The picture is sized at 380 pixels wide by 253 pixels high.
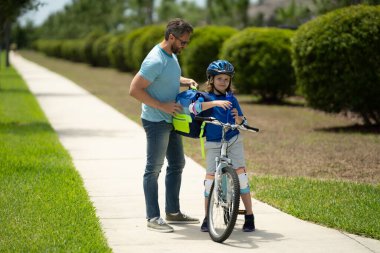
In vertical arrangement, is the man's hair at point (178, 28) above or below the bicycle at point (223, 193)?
above

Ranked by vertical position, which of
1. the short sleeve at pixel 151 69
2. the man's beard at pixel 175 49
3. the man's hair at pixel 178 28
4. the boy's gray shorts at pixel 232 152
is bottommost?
the boy's gray shorts at pixel 232 152

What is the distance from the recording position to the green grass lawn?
6.80 m

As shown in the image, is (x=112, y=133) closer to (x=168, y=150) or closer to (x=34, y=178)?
(x=34, y=178)

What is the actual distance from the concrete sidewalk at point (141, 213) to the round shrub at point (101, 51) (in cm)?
4142

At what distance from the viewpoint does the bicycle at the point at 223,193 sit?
22.0ft

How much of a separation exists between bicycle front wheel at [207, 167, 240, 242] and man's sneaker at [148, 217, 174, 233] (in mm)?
427

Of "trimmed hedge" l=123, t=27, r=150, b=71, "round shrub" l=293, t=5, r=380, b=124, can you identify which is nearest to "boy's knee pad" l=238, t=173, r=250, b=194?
"round shrub" l=293, t=5, r=380, b=124

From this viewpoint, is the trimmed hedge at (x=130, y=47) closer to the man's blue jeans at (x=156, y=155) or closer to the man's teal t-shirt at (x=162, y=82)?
the man's blue jeans at (x=156, y=155)

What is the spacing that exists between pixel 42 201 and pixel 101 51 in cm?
4971

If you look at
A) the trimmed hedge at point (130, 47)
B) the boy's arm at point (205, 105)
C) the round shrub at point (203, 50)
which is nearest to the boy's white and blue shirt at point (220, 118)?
the boy's arm at point (205, 105)

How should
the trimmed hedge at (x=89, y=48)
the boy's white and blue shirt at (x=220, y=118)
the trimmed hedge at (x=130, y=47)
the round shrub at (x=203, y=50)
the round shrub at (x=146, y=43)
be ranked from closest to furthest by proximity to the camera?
the boy's white and blue shirt at (x=220, y=118), the round shrub at (x=203, y=50), the round shrub at (x=146, y=43), the trimmed hedge at (x=130, y=47), the trimmed hedge at (x=89, y=48)

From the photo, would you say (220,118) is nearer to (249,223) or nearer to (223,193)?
(223,193)

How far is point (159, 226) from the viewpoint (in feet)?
24.2

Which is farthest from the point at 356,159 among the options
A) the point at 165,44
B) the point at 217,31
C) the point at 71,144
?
the point at 217,31
